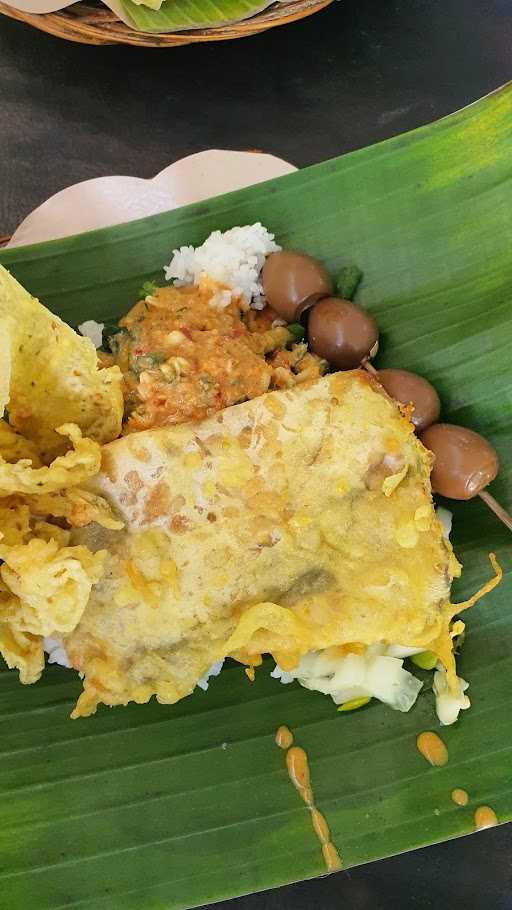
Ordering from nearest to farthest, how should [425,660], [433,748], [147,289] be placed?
1. [433,748]
2. [425,660]
3. [147,289]

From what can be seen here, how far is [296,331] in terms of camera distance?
8.57ft

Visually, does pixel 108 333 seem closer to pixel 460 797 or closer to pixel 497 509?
pixel 497 509

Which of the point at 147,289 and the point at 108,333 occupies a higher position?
the point at 147,289

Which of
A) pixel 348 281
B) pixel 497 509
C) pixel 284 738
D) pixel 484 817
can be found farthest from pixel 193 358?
pixel 484 817

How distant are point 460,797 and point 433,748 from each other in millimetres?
154

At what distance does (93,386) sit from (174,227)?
2.69 ft

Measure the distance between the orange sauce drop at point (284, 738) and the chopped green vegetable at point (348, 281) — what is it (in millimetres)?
1447

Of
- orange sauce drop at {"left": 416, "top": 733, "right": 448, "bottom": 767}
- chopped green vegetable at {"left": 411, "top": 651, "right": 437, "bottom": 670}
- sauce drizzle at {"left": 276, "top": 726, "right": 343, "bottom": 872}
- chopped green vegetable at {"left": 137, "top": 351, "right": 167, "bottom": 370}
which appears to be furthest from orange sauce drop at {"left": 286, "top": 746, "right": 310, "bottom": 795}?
chopped green vegetable at {"left": 137, "top": 351, "right": 167, "bottom": 370}

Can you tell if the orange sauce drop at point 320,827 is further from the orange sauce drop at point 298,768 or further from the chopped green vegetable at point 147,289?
the chopped green vegetable at point 147,289

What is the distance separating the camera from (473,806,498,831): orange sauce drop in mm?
2201

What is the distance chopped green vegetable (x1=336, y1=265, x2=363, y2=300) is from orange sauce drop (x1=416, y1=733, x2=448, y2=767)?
1.47 m

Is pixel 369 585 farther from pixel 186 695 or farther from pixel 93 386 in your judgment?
pixel 93 386

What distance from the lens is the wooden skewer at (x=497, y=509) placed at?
95.3 inches

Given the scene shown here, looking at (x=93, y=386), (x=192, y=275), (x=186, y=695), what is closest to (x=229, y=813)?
(x=186, y=695)
